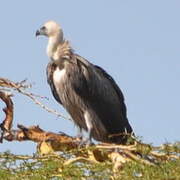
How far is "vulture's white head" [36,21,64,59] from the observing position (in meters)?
10.8

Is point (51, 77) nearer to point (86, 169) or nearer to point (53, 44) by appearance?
point (53, 44)

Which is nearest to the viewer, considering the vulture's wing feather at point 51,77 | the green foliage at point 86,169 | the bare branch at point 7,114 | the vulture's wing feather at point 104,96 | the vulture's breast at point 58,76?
the green foliage at point 86,169

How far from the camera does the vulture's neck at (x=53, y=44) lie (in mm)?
10734

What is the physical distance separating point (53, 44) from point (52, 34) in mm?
174

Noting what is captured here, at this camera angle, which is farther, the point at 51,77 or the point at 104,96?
the point at 104,96

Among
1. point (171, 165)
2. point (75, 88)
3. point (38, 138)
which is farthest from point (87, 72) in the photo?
point (171, 165)

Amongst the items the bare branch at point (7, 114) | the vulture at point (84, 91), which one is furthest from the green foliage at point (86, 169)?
the vulture at point (84, 91)

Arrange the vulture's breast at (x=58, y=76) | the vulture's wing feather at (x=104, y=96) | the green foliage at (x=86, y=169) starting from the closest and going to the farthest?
1. the green foliage at (x=86, y=169)
2. the vulture's breast at (x=58, y=76)
3. the vulture's wing feather at (x=104, y=96)

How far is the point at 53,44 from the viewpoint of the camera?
35.5 feet

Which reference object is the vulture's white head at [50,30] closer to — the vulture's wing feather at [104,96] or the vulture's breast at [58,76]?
the vulture's wing feather at [104,96]

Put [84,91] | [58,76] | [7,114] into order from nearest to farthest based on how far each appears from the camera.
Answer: [7,114]
[58,76]
[84,91]

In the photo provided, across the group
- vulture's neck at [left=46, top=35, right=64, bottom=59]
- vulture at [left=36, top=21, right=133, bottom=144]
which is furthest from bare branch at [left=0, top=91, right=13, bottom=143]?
vulture's neck at [left=46, top=35, right=64, bottom=59]

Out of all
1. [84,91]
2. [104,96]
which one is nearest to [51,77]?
[84,91]

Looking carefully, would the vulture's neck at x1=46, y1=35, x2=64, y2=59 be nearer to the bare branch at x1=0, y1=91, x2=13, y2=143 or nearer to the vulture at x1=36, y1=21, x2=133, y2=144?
the vulture at x1=36, y1=21, x2=133, y2=144
